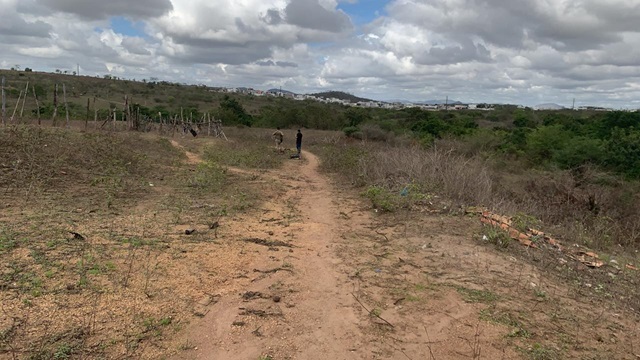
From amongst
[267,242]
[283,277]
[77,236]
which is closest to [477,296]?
[283,277]

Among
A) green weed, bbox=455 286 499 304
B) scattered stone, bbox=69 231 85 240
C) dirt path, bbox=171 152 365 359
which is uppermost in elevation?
scattered stone, bbox=69 231 85 240

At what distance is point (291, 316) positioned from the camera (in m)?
4.14

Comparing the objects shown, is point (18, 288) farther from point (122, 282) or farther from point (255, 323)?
point (255, 323)

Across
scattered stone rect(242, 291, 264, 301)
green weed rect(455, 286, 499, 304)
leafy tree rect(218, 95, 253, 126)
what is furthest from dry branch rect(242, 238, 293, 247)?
leafy tree rect(218, 95, 253, 126)

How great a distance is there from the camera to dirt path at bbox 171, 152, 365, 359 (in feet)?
11.7

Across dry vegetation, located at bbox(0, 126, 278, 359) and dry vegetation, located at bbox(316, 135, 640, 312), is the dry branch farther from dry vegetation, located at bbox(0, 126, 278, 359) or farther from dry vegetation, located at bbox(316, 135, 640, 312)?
dry vegetation, located at bbox(316, 135, 640, 312)

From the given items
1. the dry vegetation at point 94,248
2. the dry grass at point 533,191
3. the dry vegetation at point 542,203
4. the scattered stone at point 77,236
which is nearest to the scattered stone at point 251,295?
the dry vegetation at point 94,248

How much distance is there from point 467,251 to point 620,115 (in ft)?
81.9

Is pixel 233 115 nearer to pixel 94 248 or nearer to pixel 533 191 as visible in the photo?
pixel 533 191

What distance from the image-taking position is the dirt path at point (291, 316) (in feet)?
11.7

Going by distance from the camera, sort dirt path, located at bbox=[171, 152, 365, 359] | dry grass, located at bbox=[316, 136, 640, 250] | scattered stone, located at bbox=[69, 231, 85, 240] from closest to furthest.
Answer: dirt path, located at bbox=[171, 152, 365, 359], scattered stone, located at bbox=[69, 231, 85, 240], dry grass, located at bbox=[316, 136, 640, 250]

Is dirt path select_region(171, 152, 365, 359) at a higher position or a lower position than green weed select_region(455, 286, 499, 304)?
lower

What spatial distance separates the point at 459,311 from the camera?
14.2 ft

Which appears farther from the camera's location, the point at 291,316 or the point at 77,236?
the point at 77,236
